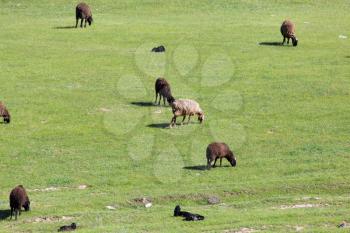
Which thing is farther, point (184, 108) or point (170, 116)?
point (170, 116)

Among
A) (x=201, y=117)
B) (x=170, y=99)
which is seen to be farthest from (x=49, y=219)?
(x=170, y=99)

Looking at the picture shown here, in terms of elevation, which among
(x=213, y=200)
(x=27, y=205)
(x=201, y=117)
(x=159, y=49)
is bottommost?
(x=27, y=205)

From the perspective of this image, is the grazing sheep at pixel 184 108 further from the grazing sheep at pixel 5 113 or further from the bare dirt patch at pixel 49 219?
the bare dirt patch at pixel 49 219

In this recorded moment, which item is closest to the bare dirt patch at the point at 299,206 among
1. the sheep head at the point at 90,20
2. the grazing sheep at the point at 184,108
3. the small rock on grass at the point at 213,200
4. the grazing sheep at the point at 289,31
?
the small rock on grass at the point at 213,200

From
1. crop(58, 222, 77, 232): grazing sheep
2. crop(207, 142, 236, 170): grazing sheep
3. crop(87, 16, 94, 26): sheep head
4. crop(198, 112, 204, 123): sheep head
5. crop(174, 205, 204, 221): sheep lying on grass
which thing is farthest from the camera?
crop(87, 16, 94, 26): sheep head

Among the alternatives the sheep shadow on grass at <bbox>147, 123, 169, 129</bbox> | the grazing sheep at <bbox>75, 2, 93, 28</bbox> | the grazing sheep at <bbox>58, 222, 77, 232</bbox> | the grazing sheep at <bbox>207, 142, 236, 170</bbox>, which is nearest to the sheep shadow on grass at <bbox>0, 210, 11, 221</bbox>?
the grazing sheep at <bbox>58, 222, 77, 232</bbox>

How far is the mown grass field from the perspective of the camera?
3177 cm

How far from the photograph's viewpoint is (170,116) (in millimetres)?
45156

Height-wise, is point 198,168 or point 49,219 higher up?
point 198,168

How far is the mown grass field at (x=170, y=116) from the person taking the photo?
31.8 metres

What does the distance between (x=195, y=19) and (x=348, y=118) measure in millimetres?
26626

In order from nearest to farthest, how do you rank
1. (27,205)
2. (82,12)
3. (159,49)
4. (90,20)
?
(27,205), (159,49), (82,12), (90,20)

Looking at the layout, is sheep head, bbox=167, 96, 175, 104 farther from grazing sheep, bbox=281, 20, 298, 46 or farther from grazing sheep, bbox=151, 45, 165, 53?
grazing sheep, bbox=281, 20, 298, 46

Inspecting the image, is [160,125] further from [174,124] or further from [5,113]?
[5,113]
